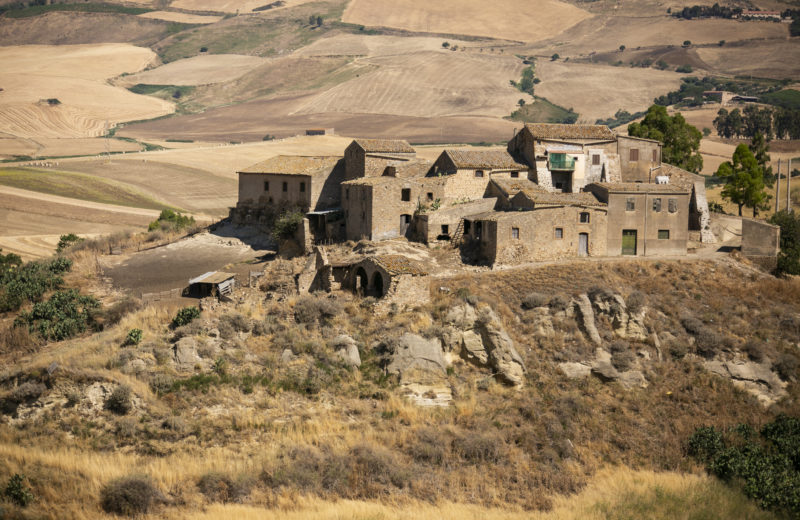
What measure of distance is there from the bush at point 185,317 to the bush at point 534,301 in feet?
37.1

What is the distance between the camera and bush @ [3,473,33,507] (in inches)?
707

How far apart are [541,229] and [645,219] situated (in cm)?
504

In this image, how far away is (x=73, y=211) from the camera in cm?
7025

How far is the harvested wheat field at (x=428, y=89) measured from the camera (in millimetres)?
150125

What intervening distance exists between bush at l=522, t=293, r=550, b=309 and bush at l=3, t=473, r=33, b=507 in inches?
679

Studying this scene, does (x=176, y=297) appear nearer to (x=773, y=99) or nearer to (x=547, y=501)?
(x=547, y=501)

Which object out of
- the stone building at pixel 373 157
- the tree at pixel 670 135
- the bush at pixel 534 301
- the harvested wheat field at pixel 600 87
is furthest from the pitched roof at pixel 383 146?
the harvested wheat field at pixel 600 87

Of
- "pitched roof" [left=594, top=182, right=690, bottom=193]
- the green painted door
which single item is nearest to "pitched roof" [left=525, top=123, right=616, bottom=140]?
"pitched roof" [left=594, top=182, right=690, bottom=193]

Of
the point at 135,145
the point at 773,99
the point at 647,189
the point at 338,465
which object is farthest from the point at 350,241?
the point at 773,99

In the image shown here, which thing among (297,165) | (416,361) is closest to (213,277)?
(297,165)

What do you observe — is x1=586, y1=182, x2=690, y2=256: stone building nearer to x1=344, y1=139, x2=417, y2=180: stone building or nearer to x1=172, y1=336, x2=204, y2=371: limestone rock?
x1=344, y1=139, x2=417, y2=180: stone building

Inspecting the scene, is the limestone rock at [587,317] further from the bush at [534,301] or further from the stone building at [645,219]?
the stone building at [645,219]

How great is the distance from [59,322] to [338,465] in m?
14.7

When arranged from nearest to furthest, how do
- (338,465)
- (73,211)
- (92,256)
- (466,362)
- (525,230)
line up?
(338,465), (466,362), (525,230), (92,256), (73,211)
